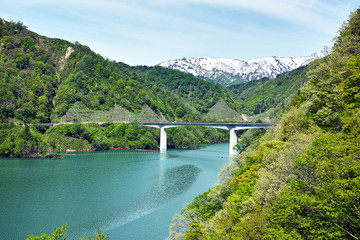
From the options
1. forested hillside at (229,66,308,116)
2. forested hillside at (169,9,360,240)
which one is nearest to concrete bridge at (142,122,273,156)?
forested hillside at (169,9,360,240)

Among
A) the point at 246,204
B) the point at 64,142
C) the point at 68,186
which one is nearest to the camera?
the point at 246,204

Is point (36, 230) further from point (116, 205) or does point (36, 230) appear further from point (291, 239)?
point (291, 239)

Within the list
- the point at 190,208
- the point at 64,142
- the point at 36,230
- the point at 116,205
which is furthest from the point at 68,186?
the point at 64,142

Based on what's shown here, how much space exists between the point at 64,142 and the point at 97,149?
23.6 feet

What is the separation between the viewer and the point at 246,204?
15.7m

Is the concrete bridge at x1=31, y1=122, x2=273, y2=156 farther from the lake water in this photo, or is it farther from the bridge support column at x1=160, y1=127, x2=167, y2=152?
the lake water

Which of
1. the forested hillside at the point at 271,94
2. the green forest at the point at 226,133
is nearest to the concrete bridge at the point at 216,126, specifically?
the green forest at the point at 226,133

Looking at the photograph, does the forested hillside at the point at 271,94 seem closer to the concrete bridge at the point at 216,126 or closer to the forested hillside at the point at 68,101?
the forested hillside at the point at 68,101

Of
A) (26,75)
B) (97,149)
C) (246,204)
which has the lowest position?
(97,149)

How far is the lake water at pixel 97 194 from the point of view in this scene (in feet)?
79.3

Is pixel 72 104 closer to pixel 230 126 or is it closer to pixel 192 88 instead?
pixel 230 126

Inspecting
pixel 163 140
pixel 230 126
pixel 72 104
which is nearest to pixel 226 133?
pixel 163 140

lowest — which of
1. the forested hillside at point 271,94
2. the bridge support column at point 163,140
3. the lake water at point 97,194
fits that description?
the lake water at point 97,194

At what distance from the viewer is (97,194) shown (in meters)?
33.5
